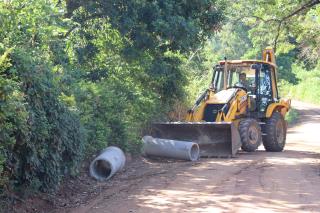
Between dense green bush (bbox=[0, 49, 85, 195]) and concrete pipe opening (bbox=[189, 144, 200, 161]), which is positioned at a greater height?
dense green bush (bbox=[0, 49, 85, 195])

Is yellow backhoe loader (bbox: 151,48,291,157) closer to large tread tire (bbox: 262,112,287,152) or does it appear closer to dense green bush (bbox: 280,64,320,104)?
large tread tire (bbox: 262,112,287,152)

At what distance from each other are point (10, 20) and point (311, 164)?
322 inches

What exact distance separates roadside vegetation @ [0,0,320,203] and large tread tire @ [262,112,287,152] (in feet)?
9.92

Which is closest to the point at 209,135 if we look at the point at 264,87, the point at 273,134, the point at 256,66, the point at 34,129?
the point at 273,134

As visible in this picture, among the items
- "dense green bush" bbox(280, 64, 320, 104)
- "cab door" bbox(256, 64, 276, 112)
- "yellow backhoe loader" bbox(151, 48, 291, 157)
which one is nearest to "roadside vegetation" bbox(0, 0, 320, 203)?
"yellow backhoe loader" bbox(151, 48, 291, 157)

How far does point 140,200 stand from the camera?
30.9ft

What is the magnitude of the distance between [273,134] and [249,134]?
1459mm

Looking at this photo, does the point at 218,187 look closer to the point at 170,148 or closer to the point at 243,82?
the point at 170,148

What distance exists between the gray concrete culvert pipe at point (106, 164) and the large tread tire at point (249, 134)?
4.54 meters

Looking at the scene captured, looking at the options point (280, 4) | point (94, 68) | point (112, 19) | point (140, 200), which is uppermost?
point (280, 4)

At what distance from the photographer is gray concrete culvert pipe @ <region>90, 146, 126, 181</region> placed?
38.6 ft

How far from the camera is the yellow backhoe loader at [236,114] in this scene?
49.4 ft

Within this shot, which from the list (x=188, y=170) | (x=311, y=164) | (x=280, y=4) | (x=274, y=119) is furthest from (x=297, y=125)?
(x=188, y=170)

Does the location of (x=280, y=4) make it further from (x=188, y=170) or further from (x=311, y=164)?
(x=188, y=170)
